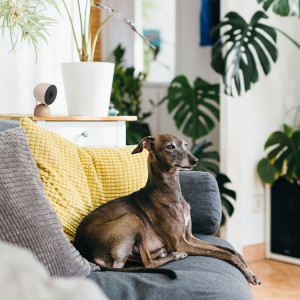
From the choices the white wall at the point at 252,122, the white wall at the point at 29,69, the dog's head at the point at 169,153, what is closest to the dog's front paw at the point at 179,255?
the dog's head at the point at 169,153

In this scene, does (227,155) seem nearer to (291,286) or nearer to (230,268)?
(291,286)

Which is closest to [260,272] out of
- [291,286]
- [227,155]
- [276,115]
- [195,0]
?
[291,286]

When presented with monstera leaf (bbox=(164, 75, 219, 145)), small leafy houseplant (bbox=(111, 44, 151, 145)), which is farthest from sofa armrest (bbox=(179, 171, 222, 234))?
small leafy houseplant (bbox=(111, 44, 151, 145))

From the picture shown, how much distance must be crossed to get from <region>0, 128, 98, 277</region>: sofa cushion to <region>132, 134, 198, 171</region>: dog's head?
1.40ft

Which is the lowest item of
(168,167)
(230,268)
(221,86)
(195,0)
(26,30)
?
(230,268)

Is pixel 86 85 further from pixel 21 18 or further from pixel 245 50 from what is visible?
pixel 245 50

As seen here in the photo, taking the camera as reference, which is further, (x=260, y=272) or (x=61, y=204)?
(x=260, y=272)

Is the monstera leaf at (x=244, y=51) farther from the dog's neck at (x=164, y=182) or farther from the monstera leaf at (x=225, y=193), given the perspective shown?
the dog's neck at (x=164, y=182)

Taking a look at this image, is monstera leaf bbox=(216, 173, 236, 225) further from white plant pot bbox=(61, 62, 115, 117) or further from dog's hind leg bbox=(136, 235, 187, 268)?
dog's hind leg bbox=(136, 235, 187, 268)

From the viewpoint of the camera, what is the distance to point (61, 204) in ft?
5.50

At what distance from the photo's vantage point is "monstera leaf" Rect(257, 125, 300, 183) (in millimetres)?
3348

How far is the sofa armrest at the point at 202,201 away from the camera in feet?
6.46

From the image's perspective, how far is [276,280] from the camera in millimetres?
3213

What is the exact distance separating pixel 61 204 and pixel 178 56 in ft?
10.6
